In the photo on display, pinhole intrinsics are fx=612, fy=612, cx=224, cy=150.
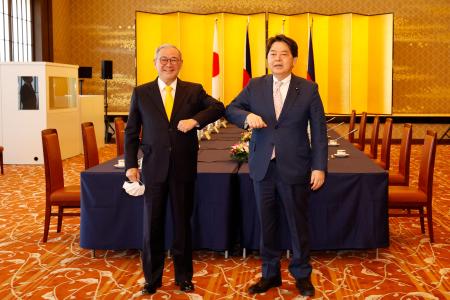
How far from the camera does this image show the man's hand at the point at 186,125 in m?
3.29

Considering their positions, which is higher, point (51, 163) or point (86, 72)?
point (86, 72)

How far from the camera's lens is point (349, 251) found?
461 cm

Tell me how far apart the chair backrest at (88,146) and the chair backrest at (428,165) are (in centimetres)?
284

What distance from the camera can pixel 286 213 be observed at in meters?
3.49

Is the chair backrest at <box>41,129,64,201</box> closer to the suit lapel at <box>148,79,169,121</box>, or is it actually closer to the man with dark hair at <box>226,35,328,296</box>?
the suit lapel at <box>148,79,169,121</box>

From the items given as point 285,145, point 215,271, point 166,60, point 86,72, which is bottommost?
point 215,271

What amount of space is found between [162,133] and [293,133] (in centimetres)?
73

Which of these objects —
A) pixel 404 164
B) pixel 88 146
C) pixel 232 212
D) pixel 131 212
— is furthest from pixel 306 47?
pixel 131 212

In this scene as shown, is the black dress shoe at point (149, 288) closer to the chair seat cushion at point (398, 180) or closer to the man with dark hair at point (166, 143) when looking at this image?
the man with dark hair at point (166, 143)

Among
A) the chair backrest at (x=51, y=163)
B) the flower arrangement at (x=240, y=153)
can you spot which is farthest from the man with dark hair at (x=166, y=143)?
the chair backrest at (x=51, y=163)

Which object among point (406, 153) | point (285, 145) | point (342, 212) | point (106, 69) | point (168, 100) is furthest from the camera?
point (106, 69)

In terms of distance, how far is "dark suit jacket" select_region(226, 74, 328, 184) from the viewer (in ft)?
11.1

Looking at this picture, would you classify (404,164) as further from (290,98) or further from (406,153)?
(290,98)

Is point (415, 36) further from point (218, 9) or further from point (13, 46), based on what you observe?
point (13, 46)
